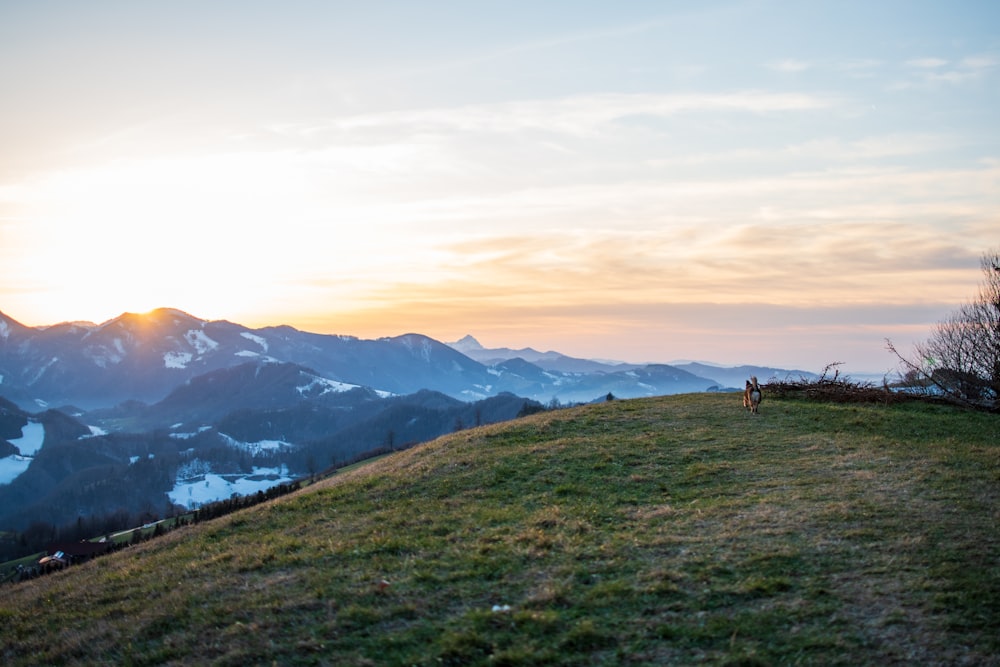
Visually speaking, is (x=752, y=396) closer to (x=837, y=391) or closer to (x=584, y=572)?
(x=837, y=391)

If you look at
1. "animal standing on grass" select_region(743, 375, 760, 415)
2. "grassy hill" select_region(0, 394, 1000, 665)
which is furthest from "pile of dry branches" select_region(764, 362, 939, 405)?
"grassy hill" select_region(0, 394, 1000, 665)

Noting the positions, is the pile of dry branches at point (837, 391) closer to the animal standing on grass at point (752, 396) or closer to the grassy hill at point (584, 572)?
the animal standing on grass at point (752, 396)

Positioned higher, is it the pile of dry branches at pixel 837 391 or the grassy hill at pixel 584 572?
the pile of dry branches at pixel 837 391

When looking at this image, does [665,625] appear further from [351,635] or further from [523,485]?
[523,485]

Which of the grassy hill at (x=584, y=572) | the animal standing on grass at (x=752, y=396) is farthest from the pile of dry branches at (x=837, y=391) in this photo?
the grassy hill at (x=584, y=572)

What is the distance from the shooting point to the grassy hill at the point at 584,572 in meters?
9.46

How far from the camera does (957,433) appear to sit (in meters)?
25.2

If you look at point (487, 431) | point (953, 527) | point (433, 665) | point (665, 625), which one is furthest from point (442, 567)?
point (487, 431)

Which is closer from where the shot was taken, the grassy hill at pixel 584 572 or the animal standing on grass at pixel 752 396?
the grassy hill at pixel 584 572

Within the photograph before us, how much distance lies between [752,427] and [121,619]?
2470 centimetres

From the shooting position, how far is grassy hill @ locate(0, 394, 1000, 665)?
9.46 meters

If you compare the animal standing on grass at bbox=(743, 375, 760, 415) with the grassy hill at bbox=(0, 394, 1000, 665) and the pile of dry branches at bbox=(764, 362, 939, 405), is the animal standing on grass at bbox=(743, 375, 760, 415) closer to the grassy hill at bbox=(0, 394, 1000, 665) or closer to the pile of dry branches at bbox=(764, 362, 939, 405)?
the pile of dry branches at bbox=(764, 362, 939, 405)

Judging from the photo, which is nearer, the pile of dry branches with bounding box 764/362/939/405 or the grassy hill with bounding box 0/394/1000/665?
the grassy hill with bounding box 0/394/1000/665

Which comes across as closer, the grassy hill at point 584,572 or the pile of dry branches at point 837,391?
the grassy hill at point 584,572
